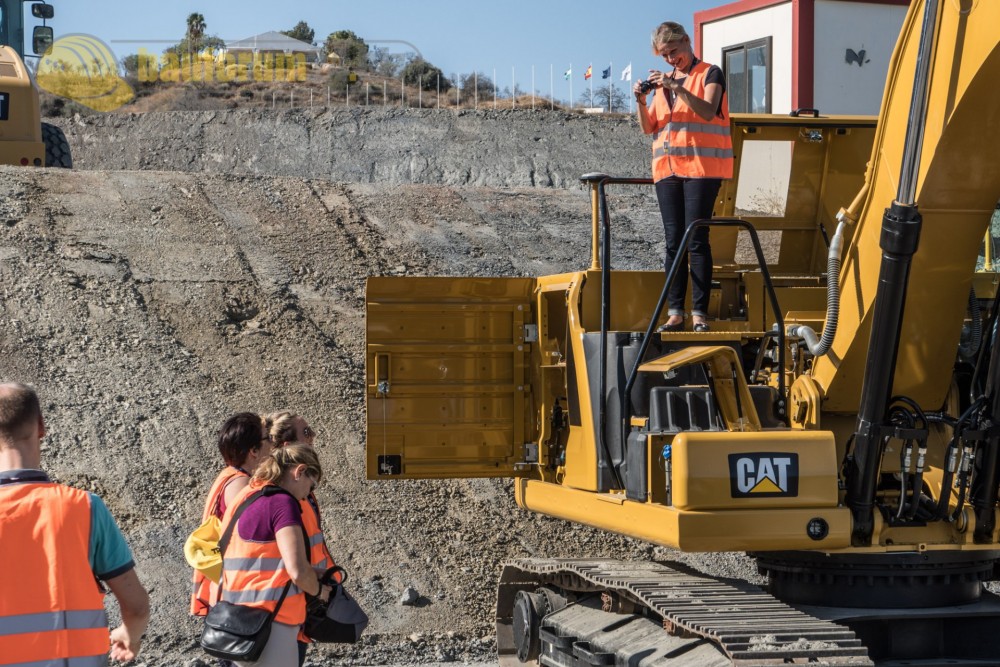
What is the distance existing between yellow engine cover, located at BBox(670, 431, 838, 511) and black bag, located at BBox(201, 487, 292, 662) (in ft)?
5.48

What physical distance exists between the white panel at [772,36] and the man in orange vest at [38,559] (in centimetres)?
2059

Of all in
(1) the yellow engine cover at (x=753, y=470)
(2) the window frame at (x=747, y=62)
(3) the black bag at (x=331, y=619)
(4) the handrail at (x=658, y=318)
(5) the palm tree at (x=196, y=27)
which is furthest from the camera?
(5) the palm tree at (x=196, y=27)

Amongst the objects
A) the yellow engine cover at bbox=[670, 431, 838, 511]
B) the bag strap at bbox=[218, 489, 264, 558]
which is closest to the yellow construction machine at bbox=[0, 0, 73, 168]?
the bag strap at bbox=[218, 489, 264, 558]

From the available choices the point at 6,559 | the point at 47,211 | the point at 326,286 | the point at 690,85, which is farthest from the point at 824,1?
the point at 6,559

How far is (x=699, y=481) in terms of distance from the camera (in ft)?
17.8

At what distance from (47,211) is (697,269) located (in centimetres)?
1157

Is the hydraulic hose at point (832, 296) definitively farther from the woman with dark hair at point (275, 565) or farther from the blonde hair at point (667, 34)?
the woman with dark hair at point (275, 565)

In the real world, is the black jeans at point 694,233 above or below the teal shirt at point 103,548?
above

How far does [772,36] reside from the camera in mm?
23875

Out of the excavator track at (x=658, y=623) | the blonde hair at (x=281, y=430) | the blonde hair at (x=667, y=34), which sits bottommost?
the excavator track at (x=658, y=623)

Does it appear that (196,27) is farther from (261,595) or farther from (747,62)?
(261,595)

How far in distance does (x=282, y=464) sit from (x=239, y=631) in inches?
25.8

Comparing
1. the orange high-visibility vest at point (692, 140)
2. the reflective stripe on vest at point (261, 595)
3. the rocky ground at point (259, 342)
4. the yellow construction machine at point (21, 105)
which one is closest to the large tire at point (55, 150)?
the yellow construction machine at point (21, 105)

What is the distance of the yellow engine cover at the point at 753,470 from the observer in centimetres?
542
